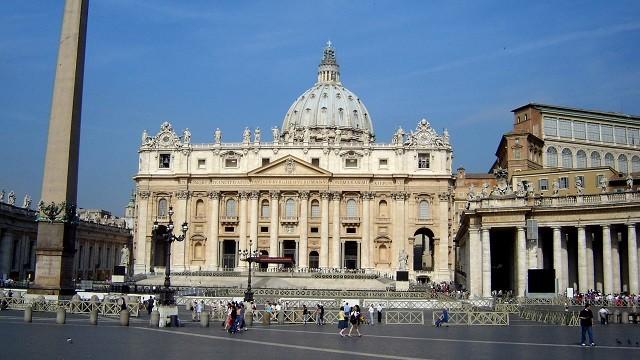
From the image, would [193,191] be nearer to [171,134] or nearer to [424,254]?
[171,134]

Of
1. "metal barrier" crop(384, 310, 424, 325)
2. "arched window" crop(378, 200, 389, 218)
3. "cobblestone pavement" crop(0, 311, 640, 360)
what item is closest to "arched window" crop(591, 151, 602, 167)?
"arched window" crop(378, 200, 389, 218)

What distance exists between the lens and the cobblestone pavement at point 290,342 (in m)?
19.2

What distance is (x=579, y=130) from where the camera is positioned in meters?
77.4

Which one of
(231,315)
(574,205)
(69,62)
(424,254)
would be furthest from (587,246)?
(424,254)

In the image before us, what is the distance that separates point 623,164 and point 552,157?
25.6ft

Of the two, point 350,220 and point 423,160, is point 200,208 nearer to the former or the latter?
point 350,220

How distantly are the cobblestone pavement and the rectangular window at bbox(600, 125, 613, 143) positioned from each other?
51.1 metres

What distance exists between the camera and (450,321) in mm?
35875

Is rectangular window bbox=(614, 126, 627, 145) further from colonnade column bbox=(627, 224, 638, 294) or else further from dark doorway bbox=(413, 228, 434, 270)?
dark doorway bbox=(413, 228, 434, 270)

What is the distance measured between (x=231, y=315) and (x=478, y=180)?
78729 mm

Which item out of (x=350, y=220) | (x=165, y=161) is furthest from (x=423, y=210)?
(x=165, y=161)

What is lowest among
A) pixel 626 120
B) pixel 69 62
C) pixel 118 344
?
pixel 118 344

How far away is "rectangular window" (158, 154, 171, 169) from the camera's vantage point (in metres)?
91.6

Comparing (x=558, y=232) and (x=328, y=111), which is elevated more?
(x=328, y=111)
